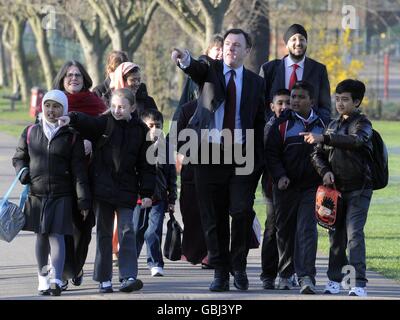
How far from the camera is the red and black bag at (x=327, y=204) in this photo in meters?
8.99

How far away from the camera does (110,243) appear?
29.9 ft

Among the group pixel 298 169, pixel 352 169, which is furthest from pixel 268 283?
pixel 352 169

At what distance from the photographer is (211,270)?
10.5 metres

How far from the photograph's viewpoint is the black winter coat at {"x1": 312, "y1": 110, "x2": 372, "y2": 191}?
8.97 m

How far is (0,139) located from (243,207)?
19.5 metres

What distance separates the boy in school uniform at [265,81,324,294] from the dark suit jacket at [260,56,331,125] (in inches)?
22.9

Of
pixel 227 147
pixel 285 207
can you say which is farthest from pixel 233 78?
pixel 285 207

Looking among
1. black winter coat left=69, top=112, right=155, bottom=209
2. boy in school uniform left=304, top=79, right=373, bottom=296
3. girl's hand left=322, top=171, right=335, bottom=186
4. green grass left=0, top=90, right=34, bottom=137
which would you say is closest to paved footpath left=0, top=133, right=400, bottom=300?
boy in school uniform left=304, top=79, right=373, bottom=296

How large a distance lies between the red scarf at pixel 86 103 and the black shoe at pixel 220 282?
1.71 m

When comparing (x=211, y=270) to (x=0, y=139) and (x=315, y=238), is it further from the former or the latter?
(x=0, y=139)

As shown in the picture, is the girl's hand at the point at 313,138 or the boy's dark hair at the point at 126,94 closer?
the girl's hand at the point at 313,138

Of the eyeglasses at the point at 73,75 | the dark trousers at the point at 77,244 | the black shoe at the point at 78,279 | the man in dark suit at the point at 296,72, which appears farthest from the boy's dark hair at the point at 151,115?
the black shoe at the point at 78,279

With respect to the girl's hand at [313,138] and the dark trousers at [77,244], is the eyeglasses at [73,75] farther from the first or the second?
the girl's hand at [313,138]
